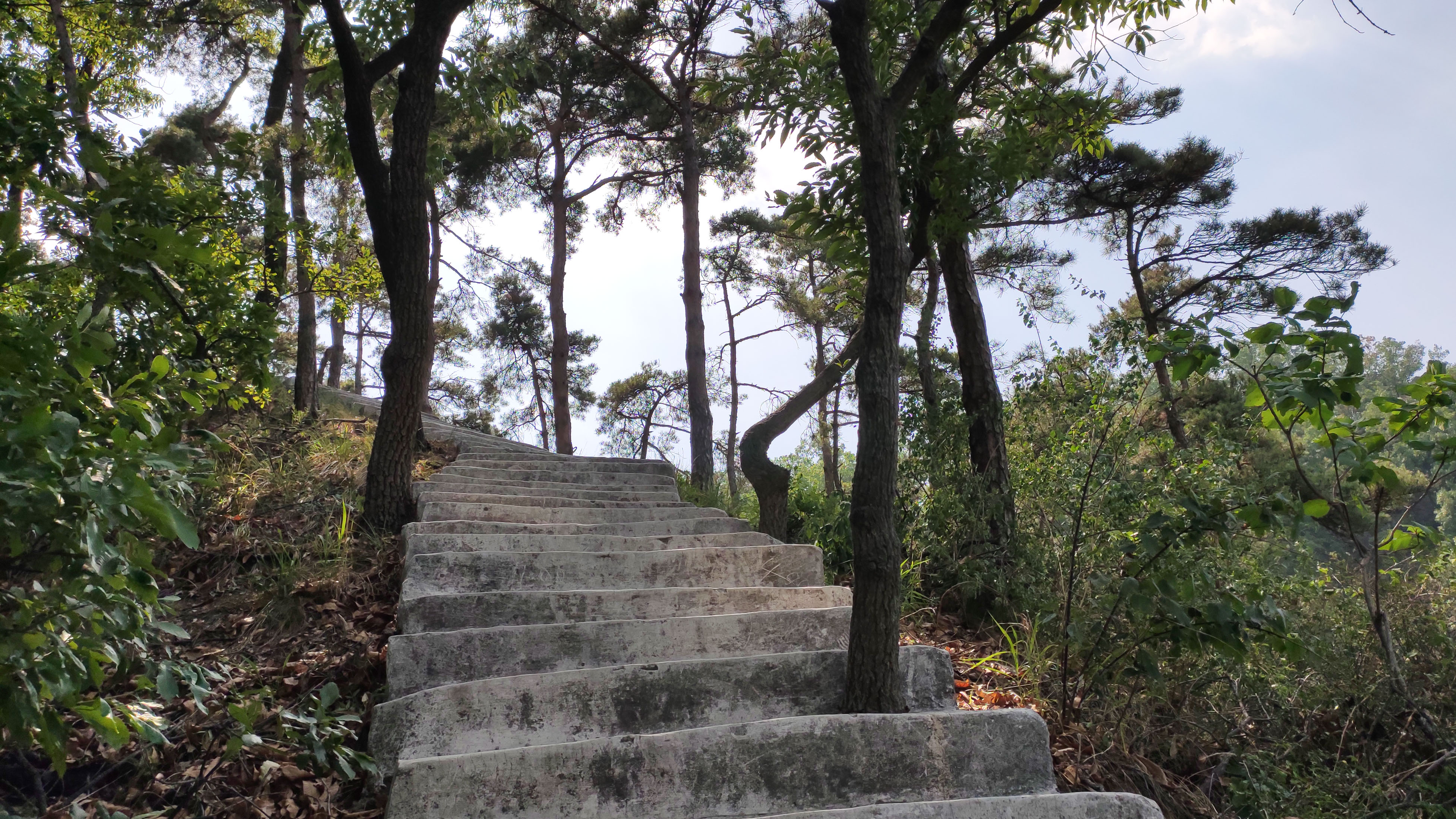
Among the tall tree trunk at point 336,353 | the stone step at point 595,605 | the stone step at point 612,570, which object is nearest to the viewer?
the stone step at point 595,605

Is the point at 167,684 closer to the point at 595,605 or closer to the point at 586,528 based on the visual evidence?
the point at 595,605

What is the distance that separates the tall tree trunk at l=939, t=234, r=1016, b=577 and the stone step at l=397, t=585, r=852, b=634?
1347mm

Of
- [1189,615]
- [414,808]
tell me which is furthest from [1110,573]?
[414,808]

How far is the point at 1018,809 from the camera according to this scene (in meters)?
Result: 2.16

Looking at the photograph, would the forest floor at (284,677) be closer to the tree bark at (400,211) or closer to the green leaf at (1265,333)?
the tree bark at (400,211)

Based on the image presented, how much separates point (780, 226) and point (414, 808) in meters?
12.4

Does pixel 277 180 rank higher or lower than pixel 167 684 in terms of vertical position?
higher

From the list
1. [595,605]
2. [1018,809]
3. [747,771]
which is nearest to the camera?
[1018,809]

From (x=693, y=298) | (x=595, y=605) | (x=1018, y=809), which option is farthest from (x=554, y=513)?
(x=693, y=298)

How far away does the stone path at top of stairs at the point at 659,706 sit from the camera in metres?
2.20

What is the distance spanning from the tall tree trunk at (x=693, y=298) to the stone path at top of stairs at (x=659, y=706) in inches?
198

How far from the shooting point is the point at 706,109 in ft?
33.9

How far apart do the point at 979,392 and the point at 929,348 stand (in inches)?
39.1

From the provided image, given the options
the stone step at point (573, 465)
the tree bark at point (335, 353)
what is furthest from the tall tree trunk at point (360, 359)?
the stone step at point (573, 465)
